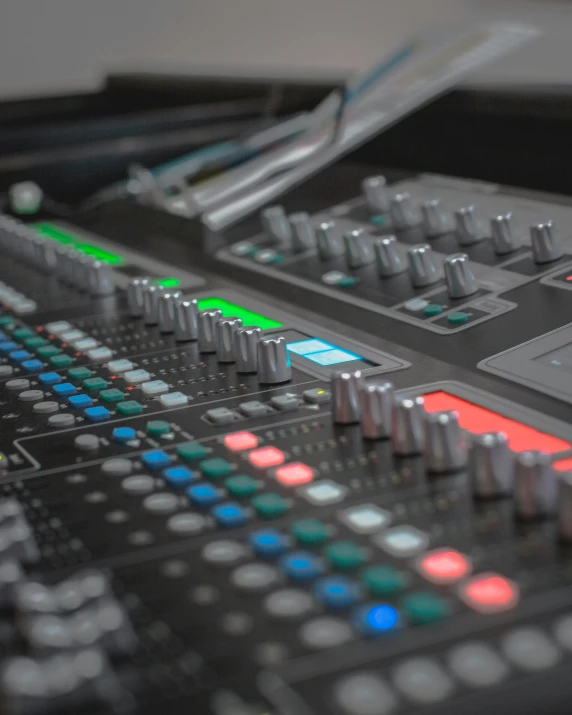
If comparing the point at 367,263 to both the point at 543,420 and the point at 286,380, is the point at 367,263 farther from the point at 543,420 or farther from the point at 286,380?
the point at 543,420

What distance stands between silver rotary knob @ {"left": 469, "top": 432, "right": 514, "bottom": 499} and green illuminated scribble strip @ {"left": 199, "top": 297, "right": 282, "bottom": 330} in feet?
1.97

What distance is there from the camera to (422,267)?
4.88 ft

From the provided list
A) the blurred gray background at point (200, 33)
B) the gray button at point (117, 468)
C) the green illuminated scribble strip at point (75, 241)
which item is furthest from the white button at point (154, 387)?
the blurred gray background at point (200, 33)

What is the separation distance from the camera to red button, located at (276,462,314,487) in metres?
0.96

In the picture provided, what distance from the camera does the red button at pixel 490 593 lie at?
0.73 m

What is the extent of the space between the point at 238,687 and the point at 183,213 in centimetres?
156

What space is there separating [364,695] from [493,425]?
45 cm

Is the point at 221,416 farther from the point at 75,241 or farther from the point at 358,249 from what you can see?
the point at 75,241

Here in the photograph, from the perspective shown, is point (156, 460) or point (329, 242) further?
point (329, 242)

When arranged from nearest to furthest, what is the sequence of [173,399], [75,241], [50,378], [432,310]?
[173,399] → [50,378] → [432,310] → [75,241]

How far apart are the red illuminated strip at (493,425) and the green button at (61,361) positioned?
47 centimetres

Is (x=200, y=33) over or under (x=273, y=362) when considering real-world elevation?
over

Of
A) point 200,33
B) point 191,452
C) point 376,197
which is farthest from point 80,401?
point 200,33

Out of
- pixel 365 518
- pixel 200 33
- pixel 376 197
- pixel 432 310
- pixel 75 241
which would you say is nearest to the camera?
pixel 365 518
